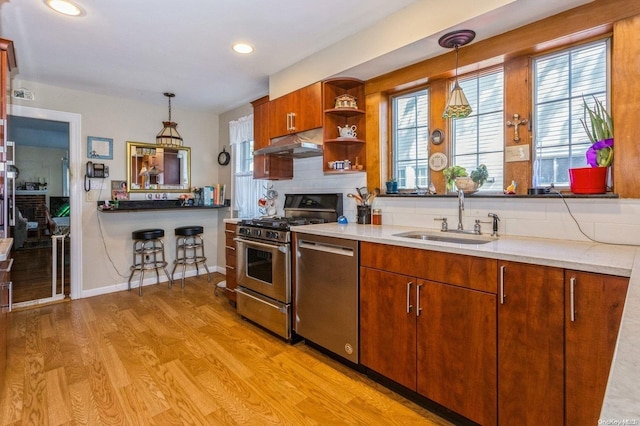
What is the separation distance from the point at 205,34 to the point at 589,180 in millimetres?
2677

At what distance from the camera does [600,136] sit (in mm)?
1767

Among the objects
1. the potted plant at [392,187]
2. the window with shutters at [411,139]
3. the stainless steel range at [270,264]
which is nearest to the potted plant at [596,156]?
the window with shutters at [411,139]

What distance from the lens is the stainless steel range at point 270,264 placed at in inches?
104

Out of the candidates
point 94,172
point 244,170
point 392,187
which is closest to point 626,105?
point 392,187

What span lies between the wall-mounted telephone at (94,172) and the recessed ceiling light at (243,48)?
230 cm

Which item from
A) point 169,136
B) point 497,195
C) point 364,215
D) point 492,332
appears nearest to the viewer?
point 492,332

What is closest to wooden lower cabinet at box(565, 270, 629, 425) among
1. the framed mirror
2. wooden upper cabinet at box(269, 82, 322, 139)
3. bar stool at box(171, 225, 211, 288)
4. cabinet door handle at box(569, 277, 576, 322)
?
cabinet door handle at box(569, 277, 576, 322)

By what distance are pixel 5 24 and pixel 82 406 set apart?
8.53ft

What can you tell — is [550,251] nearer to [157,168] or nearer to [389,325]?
[389,325]

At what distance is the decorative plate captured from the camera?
8.16 feet

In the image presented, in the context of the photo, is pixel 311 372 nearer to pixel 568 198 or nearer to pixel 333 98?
pixel 568 198

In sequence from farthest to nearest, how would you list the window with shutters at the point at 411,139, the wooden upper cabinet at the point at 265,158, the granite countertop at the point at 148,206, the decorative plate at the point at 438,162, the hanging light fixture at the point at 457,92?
the granite countertop at the point at 148,206 → the wooden upper cabinet at the point at 265,158 → the window with shutters at the point at 411,139 → the decorative plate at the point at 438,162 → the hanging light fixture at the point at 457,92

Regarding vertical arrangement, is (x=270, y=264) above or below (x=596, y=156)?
below

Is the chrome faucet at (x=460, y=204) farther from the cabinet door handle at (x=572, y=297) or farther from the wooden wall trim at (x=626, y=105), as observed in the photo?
the cabinet door handle at (x=572, y=297)
